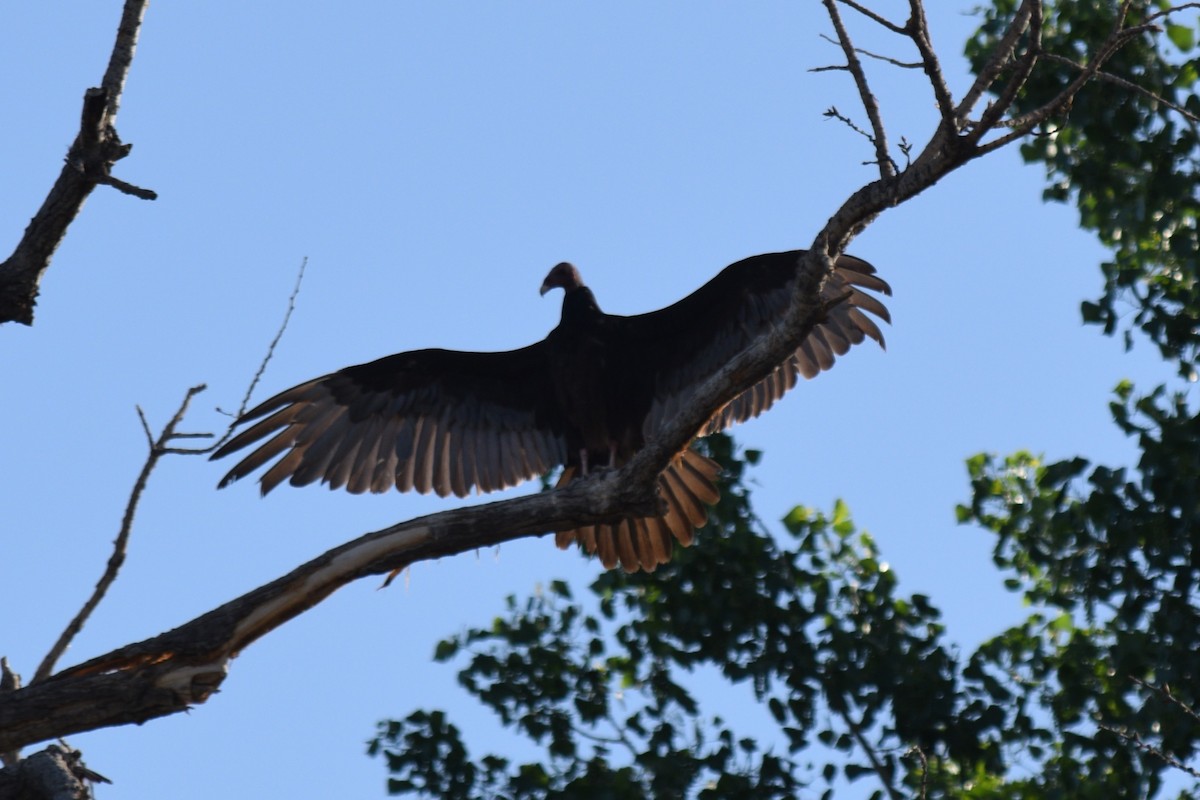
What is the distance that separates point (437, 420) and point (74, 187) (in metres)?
2.41

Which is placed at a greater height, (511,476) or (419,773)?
(511,476)

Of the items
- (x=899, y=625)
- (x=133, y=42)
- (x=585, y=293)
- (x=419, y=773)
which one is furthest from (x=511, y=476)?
(x=133, y=42)

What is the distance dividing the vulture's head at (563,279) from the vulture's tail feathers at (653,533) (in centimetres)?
99

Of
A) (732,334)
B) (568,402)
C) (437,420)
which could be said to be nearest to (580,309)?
(568,402)

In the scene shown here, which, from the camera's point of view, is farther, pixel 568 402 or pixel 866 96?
pixel 568 402

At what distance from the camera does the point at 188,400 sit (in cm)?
388

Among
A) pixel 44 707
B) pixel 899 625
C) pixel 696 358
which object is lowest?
pixel 44 707

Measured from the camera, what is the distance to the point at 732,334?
547cm

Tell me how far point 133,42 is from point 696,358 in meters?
2.53

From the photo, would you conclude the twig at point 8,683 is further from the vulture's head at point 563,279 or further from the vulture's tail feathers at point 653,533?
the vulture's head at point 563,279

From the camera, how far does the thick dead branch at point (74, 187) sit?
11.2 feet

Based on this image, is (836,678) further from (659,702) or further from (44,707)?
(44,707)

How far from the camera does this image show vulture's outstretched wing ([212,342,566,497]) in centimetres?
549

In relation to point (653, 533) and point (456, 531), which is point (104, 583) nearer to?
point (456, 531)
